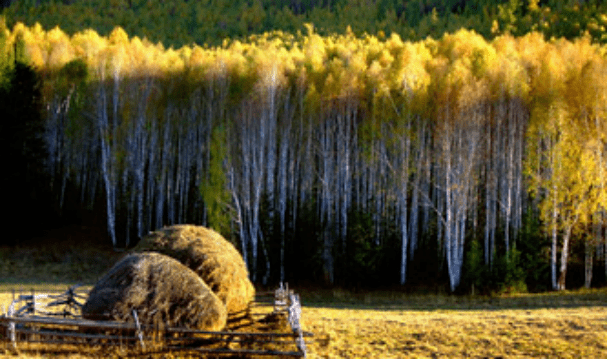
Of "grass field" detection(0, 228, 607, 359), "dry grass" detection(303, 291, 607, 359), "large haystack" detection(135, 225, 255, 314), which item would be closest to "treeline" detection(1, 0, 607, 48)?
"grass field" detection(0, 228, 607, 359)

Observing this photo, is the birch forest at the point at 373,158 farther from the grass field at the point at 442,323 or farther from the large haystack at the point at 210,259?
the large haystack at the point at 210,259

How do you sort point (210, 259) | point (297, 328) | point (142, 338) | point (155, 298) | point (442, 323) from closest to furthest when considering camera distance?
point (142, 338)
point (155, 298)
point (297, 328)
point (210, 259)
point (442, 323)

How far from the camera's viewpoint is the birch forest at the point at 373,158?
28.6 meters

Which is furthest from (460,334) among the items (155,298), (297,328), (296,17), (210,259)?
(296,17)

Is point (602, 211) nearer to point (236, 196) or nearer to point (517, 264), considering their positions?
point (517, 264)

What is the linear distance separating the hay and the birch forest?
693 inches

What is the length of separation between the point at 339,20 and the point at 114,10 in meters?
35.4

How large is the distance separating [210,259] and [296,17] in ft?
233

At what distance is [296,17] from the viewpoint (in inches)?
3174

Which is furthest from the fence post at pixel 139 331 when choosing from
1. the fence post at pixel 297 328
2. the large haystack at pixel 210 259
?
the fence post at pixel 297 328

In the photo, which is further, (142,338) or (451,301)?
(451,301)

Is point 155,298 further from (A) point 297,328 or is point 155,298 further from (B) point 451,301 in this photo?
(B) point 451,301

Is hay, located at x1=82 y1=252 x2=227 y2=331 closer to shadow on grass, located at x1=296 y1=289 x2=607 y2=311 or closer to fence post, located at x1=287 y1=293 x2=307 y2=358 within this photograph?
fence post, located at x1=287 y1=293 x2=307 y2=358

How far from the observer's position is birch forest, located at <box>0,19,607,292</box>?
28562 mm
